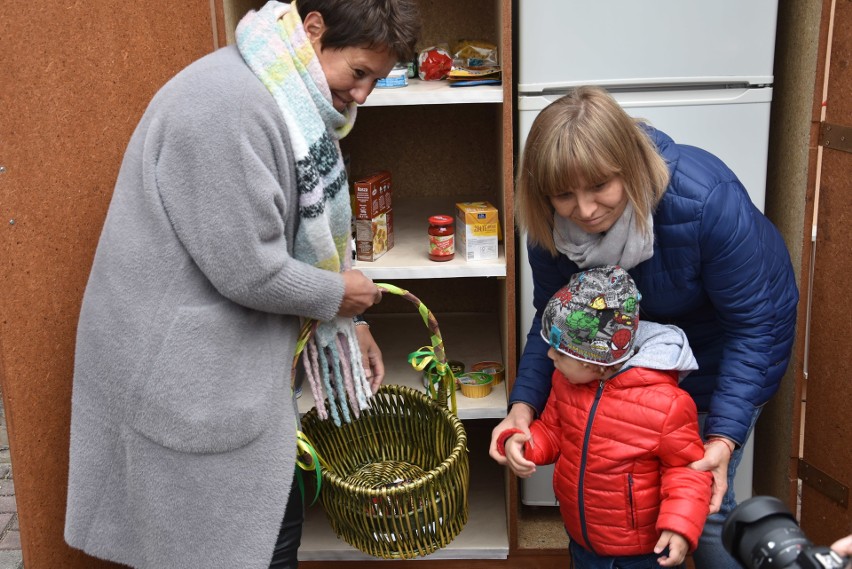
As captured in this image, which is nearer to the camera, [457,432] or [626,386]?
[626,386]

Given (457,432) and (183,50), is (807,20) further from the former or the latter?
(183,50)

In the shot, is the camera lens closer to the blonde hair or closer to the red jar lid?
the blonde hair

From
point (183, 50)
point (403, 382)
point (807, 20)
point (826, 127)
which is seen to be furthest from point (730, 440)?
point (183, 50)

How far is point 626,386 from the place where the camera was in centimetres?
141

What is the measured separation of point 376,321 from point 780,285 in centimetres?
135

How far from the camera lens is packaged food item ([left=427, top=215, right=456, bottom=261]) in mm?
1914

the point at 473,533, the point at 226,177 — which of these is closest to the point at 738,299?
the point at 226,177

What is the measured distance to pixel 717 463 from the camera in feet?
4.57

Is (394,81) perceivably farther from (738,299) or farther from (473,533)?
(473,533)

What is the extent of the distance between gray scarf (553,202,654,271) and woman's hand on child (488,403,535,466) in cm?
31

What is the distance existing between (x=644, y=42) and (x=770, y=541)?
1.25 meters

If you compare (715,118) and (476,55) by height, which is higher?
(476,55)

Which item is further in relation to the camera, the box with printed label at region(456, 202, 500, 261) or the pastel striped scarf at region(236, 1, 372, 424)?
the box with printed label at region(456, 202, 500, 261)

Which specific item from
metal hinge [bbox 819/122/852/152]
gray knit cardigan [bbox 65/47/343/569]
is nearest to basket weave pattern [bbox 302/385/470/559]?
gray knit cardigan [bbox 65/47/343/569]
